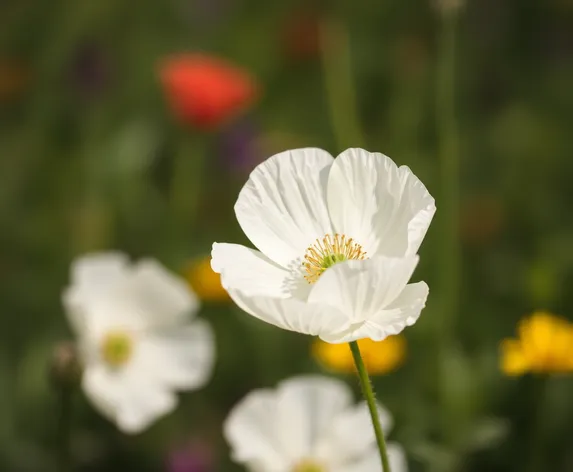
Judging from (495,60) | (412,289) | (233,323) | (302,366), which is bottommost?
(412,289)

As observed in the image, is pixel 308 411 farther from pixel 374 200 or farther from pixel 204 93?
pixel 204 93

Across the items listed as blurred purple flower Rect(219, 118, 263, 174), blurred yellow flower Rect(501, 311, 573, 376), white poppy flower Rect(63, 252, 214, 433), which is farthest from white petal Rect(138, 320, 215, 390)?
blurred purple flower Rect(219, 118, 263, 174)

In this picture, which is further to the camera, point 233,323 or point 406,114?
point 406,114

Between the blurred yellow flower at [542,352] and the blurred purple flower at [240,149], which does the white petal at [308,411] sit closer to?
the blurred yellow flower at [542,352]

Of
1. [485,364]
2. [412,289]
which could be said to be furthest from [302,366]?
[412,289]

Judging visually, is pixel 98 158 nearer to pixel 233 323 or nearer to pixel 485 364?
pixel 233 323

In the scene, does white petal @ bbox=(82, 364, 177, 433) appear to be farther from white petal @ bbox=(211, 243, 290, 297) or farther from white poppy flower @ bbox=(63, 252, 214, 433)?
white petal @ bbox=(211, 243, 290, 297)
